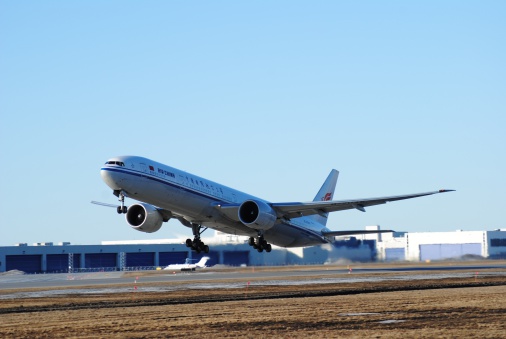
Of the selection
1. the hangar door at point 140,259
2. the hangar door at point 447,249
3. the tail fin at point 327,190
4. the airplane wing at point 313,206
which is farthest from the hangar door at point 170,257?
the airplane wing at point 313,206

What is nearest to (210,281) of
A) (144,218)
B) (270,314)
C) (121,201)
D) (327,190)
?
(144,218)

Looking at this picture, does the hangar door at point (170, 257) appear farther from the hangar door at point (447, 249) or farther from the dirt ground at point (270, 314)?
the dirt ground at point (270, 314)

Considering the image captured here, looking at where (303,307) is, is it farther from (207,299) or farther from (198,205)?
(198,205)

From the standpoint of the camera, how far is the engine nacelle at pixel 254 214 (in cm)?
5466

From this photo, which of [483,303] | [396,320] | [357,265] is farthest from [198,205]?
[357,265]

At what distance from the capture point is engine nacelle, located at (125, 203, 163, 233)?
2243 inches

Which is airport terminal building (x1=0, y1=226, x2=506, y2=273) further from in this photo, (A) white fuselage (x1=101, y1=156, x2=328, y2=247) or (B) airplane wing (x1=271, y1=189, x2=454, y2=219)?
(B) airplane wing (x1=271, y1=189, x2=454, y2=219)

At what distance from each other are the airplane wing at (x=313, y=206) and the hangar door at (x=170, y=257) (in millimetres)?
80079

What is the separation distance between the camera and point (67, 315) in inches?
1235

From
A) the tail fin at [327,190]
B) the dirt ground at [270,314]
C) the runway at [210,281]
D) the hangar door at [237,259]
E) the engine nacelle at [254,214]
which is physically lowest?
the dirt ground at [270,314]

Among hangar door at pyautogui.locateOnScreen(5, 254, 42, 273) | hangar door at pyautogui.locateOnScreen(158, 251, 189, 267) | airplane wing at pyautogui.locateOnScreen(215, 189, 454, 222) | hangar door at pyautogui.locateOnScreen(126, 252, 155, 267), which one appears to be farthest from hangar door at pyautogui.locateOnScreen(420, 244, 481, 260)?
airplane wing at pyautogui.locateOnScreen(215, 189, 454, 222)

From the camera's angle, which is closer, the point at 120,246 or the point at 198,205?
the point at 198,205

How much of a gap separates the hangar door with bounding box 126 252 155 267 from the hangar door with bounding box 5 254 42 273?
14.4m

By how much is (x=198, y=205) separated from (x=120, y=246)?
280 feet
